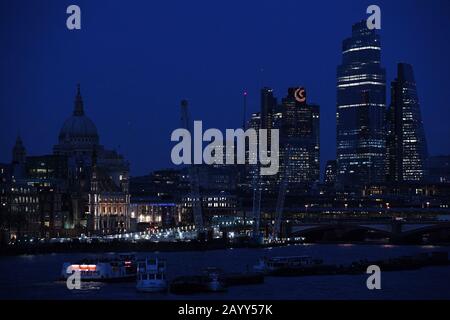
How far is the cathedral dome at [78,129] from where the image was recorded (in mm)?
138250

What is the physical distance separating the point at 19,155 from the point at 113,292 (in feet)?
291

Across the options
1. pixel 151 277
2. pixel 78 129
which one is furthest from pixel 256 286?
pixel 78 129

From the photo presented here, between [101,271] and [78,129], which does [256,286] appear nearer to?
[101,271]

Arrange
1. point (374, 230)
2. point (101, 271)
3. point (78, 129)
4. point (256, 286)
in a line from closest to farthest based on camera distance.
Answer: point (256, 286) → point (101, 271) → point (374, 230) → point (78, 129)

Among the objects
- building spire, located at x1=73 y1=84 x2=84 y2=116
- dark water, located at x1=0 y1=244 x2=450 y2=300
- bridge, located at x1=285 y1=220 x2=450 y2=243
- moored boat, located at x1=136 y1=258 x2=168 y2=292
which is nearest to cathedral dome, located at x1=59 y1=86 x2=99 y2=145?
building spire, located at x1=73 y1=84 x2=84 y2=116

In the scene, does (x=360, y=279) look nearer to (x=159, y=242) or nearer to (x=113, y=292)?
(x=113, y=292)

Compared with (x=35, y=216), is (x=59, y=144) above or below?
above

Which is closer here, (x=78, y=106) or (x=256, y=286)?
(x=256, y=286)

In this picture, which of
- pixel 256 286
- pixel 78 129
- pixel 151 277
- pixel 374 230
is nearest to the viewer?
pixel 151 277

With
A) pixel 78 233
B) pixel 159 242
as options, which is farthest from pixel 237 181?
pixel 159 242

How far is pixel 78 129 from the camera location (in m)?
138

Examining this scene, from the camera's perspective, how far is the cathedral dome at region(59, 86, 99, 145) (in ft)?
454

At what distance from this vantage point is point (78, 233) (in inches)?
4306

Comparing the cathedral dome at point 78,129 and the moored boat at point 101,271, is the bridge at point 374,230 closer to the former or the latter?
the cathedral dome at point 78,129
